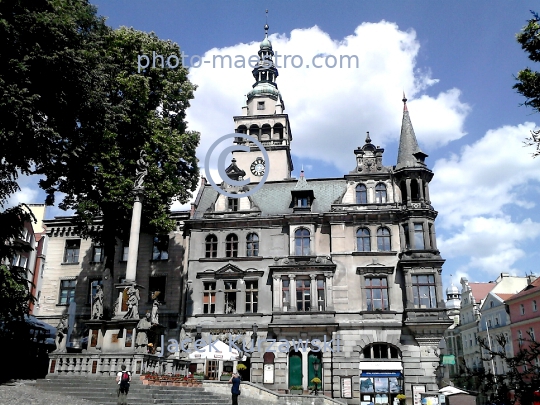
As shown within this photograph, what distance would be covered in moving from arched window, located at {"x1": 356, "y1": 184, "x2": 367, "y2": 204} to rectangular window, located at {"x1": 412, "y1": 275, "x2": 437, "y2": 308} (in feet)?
24.0

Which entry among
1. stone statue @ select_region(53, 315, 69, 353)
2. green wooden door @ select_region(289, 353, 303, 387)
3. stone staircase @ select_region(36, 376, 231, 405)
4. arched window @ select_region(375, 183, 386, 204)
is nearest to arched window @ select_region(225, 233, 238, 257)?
green wooden door @ select_region(289, 353, 303, 387)

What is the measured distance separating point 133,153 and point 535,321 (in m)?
49.4

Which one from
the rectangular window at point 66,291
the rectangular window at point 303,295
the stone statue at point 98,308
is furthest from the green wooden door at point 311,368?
the rectangular window at point 66,291

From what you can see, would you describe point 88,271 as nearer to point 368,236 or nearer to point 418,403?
point 368,236

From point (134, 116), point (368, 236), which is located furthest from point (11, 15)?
point (368, 236)

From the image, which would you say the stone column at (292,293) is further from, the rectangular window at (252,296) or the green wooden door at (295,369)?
the green wooden door at (295,369)

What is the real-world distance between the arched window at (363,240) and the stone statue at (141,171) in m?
16.8

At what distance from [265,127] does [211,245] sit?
20800mm

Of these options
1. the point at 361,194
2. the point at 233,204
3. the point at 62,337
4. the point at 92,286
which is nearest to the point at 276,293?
the point at 233,204

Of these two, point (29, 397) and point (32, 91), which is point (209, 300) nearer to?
point (29, 397)

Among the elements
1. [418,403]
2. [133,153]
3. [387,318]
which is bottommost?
[418,403]

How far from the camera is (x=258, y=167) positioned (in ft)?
171

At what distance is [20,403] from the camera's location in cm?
1748

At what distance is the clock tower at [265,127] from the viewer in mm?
52719
